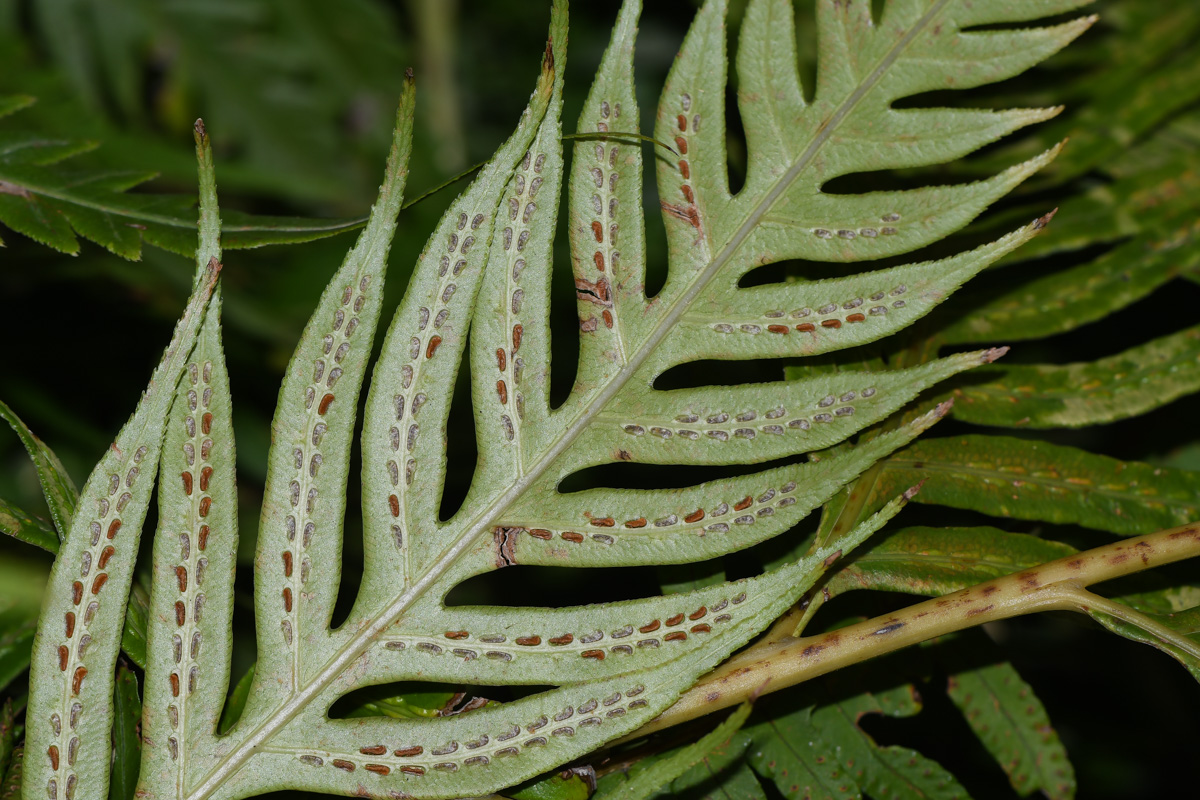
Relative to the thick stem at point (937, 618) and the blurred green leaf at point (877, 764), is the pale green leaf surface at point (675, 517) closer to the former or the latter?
the thick stem at point (937, 618)

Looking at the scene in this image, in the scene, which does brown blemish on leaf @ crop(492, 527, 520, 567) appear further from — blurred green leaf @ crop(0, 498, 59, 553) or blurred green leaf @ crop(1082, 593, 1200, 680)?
blurred green leaf @ crop(1082, 593, 1200, 680)

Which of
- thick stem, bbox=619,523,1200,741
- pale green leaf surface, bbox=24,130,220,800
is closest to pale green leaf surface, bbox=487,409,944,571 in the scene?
thick stem, bbox=619,523,1200,741

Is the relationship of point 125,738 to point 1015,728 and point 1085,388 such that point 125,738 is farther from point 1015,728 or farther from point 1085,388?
point 1085,388

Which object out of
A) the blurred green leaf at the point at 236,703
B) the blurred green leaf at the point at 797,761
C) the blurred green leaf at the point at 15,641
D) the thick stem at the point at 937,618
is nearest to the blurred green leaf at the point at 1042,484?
the thick stem at the point at 937,618

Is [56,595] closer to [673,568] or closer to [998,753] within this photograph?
[673,568]

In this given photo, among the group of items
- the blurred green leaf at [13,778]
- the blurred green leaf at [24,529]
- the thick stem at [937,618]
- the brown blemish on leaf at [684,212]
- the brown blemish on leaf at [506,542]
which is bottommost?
the thick stem at [937,618]

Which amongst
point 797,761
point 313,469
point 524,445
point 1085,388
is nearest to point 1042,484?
point 1085,388
